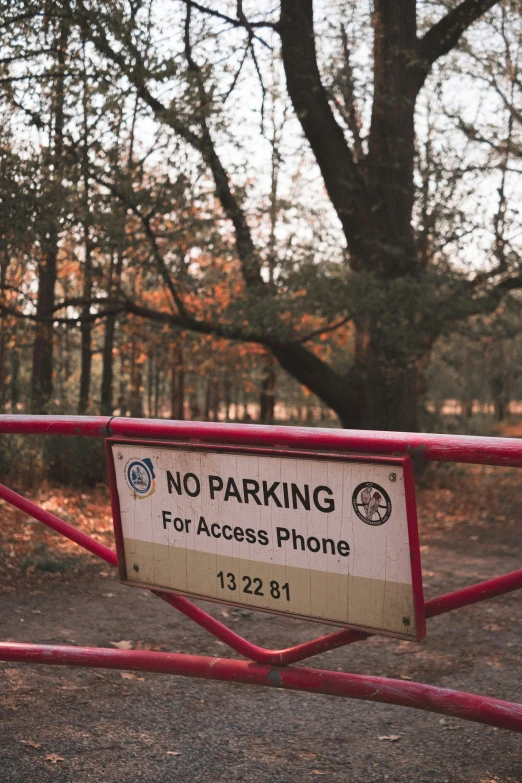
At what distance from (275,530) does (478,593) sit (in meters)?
0.70

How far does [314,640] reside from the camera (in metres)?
2.71

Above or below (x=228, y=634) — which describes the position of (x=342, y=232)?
above

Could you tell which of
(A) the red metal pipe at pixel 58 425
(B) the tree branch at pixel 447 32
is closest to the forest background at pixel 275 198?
(B) the tree branch at pixel 447 32

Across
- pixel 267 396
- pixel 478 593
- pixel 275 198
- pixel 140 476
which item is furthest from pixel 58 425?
pixel 267 396

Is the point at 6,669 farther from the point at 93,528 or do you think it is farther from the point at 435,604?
the point at 93,528

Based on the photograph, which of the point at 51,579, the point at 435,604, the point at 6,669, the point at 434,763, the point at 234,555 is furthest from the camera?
the point at 51,579

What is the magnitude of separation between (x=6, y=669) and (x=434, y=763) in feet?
7.53

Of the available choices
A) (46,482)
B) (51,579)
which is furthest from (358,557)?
(46,482)

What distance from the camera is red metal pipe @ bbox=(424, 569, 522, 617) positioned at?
2307 millimetres

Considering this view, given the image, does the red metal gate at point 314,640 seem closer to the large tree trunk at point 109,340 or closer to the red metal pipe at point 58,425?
the red metal pipe at point 58,425

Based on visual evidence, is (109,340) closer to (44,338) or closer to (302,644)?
(44,338)

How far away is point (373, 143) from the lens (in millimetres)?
12305

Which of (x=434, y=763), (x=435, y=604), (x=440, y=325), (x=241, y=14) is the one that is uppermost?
(x=241, y=14)

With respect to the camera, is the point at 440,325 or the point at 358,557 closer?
the point at 358,557
